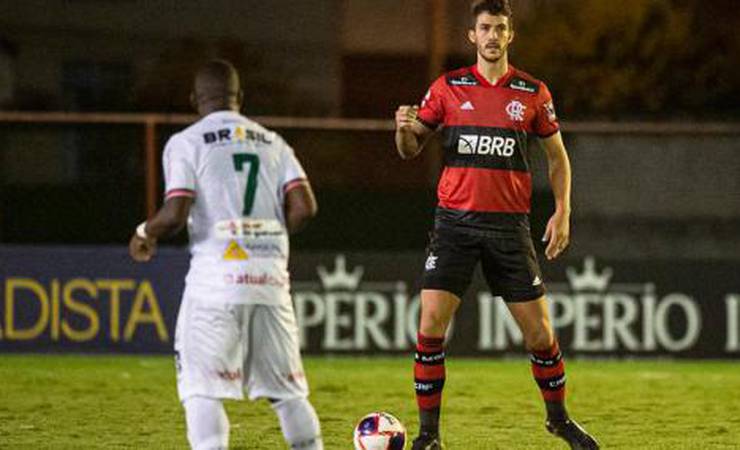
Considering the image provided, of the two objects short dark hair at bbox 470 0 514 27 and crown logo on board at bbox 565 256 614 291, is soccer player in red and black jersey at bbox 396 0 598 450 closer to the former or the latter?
short dark hair at bbox 470 0 514 27

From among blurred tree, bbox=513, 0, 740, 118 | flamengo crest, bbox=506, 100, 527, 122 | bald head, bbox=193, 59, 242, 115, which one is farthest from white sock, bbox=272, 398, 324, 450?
blurred tree, bbox=513, 0, 740, 118

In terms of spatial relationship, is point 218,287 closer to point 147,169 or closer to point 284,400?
point 284,400

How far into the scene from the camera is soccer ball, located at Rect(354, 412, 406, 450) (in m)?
7.86

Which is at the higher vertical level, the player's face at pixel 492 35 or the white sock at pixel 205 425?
the player's face at pixel 492 35

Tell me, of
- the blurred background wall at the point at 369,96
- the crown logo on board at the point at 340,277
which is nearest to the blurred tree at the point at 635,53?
the blurred background wall at the point at 369,96

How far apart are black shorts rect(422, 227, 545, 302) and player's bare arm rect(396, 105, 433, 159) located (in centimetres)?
45

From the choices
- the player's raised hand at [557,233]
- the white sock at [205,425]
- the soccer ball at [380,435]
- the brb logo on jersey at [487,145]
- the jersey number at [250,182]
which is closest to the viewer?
the white sock at [205,425]

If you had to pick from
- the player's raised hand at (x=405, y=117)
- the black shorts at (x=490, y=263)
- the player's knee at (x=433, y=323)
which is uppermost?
the player's raised hand at (x=405, y=117)

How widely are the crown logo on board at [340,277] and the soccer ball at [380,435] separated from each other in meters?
6.48

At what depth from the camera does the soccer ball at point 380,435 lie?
25.8 ft

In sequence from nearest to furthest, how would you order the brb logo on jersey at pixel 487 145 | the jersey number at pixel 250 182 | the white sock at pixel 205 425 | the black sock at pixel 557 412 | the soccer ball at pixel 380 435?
1. the white sock at pixel 205 425
2. the jersey number at pixel 250 182
3. the soccer ball at pixel 380 435
4. the brb logo on jersey at pixel 487 145
5. the black sock at pixel 557 412

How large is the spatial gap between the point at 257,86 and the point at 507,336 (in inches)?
639

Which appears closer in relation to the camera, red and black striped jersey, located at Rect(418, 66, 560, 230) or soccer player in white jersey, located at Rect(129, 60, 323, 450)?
soccer player in white jersey, located at Rect(129, 60, 323, 450)

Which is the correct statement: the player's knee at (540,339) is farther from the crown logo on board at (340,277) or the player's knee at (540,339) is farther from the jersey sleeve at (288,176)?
the crown logo on board at (340,277)
